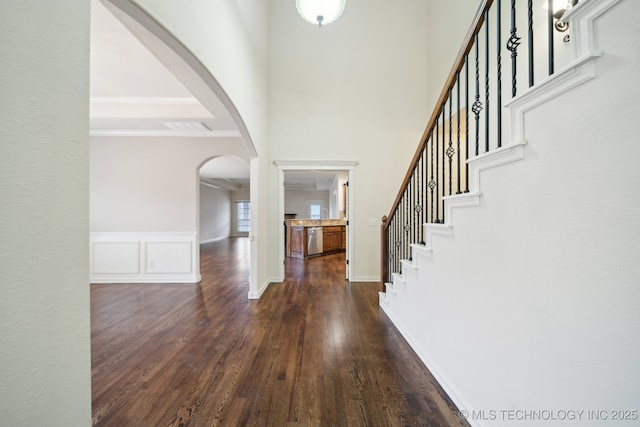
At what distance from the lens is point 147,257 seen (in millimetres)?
4156

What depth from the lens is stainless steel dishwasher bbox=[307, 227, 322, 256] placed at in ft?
22.2

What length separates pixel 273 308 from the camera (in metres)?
2.99

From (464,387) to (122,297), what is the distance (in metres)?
4.18

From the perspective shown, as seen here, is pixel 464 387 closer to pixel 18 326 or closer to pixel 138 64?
pixel 18 326

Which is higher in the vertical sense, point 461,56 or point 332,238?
point 461,56

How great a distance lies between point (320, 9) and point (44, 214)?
3461 mm

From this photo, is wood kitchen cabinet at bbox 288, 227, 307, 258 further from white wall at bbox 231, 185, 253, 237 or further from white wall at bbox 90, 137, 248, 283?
white wall at bbox 231, 185, 253, 237

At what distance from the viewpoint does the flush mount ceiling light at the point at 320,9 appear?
292cm

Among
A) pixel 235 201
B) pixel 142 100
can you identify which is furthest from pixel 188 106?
pixel 235 201

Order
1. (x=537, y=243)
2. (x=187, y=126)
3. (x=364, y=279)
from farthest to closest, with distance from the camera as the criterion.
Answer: (x=364, y=279) < (x=187, y=126) < (x=537, y=243)

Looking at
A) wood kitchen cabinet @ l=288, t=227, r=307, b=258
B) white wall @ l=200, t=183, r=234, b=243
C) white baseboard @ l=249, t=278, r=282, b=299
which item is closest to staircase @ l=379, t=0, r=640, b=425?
white baseboard @ l=249, t=278, r=282, b=299

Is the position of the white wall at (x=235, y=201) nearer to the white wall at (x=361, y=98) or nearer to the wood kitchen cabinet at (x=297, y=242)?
the wood kitchen cabinet at (x=297, y=242)

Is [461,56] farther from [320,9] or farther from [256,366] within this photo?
[256,366]

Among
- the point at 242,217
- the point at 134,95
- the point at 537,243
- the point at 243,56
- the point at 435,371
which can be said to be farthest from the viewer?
the point at 242,217
